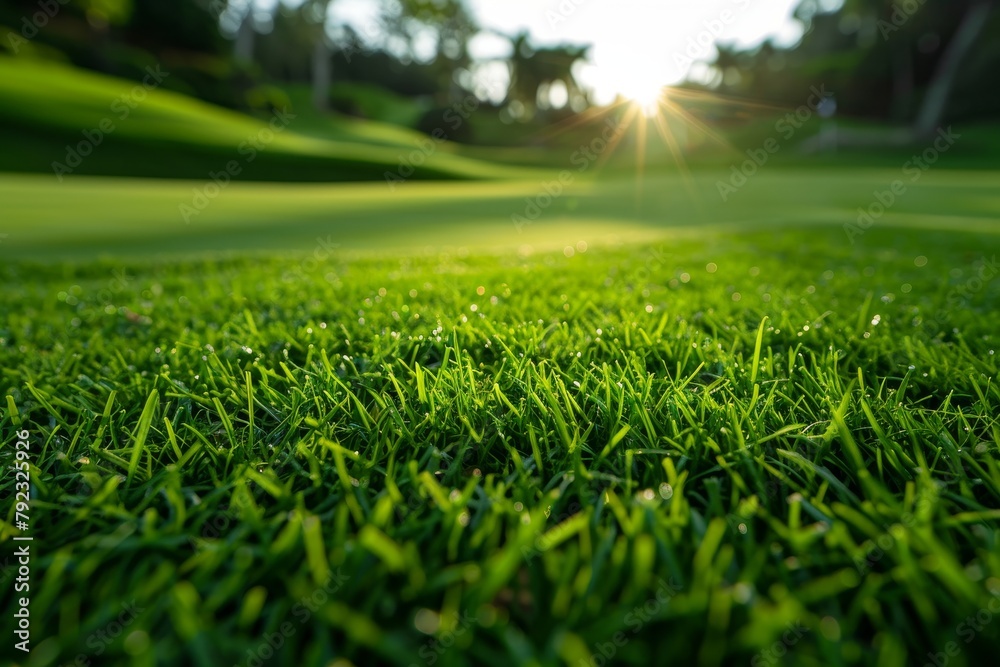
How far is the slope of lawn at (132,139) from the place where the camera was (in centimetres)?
1419

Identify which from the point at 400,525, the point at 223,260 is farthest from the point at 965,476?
the point at 223,260

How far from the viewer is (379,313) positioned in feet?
8.55

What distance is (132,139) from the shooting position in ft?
49.9

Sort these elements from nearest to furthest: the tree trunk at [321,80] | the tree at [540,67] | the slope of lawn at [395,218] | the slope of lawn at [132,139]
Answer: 1. the slope of lawn at [395,218]
2. the slope of lawn at [132,139]
3. the tree trunk at [321,80]
4. the tree at [540,67]

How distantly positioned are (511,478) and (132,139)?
58.6 ft

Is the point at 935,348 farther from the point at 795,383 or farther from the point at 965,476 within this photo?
the point at 965,476

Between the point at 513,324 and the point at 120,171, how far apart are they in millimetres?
16474

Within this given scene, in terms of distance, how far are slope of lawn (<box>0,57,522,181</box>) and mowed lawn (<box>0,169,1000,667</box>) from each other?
14664mm

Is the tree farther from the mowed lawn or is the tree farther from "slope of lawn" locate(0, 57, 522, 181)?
the mowed lawn

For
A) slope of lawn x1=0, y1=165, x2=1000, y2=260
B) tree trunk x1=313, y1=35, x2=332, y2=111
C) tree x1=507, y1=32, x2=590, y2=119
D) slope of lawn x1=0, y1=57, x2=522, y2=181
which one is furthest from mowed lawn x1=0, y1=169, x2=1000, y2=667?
tree x1=507, y1=32, x2=590, y2=119

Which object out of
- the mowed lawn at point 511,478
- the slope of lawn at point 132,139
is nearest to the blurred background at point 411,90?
the slope of lawn at point 132,139

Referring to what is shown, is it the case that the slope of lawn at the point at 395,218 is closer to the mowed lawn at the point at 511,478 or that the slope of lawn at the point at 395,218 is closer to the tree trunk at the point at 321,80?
the mowed lawn at the point at 511,478

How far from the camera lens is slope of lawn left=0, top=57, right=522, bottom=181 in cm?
1419

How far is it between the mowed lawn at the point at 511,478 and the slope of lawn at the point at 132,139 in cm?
1466
